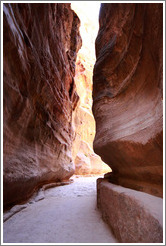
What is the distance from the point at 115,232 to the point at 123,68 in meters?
3.92

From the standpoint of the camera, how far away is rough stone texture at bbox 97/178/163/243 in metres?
1.40

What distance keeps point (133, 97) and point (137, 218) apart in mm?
2570

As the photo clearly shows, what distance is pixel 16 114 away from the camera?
11.4 feet

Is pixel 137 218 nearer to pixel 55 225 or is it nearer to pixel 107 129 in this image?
pixel 55 225

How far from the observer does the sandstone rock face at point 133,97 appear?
232cm

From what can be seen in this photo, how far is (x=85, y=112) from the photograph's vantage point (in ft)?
81.2

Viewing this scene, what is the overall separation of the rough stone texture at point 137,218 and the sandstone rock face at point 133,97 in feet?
1.87

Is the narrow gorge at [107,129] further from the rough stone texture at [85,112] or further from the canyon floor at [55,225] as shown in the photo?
the rough stone texture at [85,112]

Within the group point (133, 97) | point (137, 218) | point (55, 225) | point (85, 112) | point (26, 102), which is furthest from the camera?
point (85, 112)

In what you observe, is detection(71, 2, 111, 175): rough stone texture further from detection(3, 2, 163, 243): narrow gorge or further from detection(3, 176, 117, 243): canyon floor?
detection(3, 176, 117, 243): canyon floor

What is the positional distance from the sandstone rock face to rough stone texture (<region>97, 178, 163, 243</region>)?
0.57m

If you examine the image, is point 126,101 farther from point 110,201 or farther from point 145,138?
point 110,201

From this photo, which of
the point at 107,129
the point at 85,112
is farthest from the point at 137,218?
the point at 85,112

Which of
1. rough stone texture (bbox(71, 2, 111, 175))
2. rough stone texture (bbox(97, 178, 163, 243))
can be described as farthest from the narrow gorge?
rough stone texture (bbox(71, 2, 111, 175))
